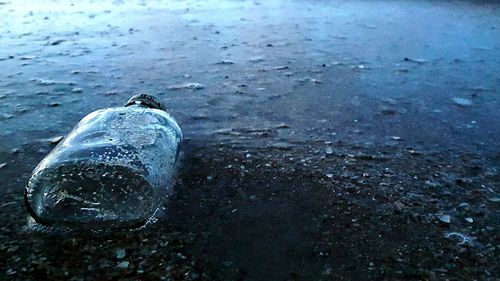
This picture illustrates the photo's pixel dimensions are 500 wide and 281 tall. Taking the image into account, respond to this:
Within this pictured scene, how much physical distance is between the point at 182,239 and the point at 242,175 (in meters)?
0.60

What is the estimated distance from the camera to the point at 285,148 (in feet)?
8.25

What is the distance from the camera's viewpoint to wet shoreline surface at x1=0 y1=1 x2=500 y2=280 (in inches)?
63.1

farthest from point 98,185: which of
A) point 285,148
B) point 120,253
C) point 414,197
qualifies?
point 414,197

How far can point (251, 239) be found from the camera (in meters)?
1.72

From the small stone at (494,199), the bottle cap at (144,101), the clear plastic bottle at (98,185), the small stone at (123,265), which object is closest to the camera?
the small stone at (123,265)

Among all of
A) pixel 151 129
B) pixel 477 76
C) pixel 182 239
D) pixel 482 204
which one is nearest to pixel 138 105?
pixel 151 129

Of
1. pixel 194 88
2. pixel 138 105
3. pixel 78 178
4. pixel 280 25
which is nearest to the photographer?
pixel 78 178

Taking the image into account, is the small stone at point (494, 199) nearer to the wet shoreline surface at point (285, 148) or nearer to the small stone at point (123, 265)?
the wet shoreline surface at point (285, 148)

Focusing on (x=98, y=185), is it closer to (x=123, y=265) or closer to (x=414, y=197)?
(x=123, y=265)

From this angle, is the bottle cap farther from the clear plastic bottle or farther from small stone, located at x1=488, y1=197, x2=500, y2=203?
small stone, located at x1=488, y1=197, x2=500, y2=203

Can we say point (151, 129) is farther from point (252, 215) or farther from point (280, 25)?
point (280, 25)

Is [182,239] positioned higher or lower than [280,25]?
lower

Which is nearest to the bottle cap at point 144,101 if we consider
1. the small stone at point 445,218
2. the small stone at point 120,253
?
the small stone at point 120,253

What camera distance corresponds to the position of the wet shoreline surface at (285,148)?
5.26 ft
